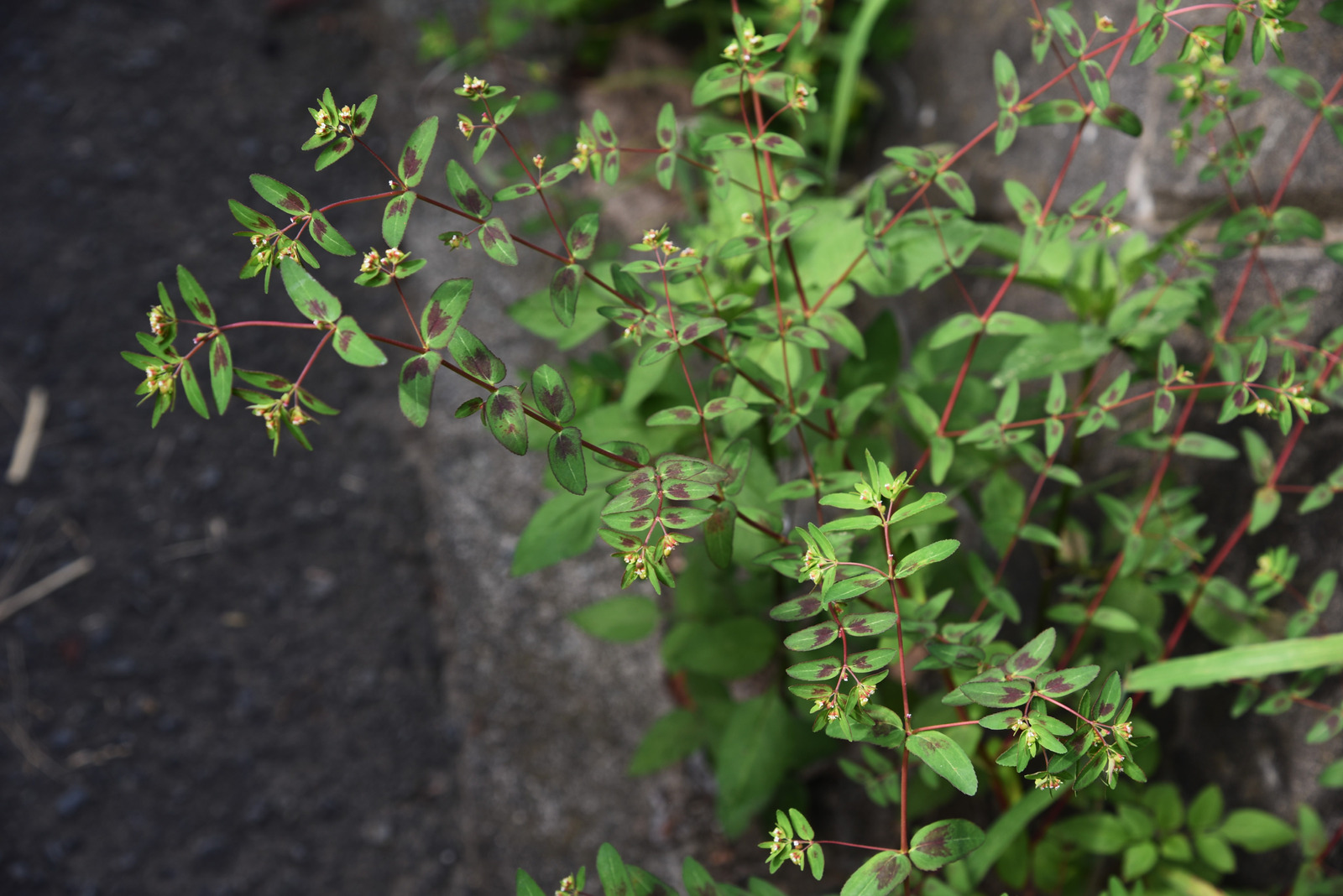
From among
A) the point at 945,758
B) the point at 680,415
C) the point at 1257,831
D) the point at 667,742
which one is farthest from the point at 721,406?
the point at 1257,831

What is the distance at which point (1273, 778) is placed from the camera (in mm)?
1223

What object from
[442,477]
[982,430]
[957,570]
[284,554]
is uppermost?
[982,430]

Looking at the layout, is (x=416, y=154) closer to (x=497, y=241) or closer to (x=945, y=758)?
(x=497, y=241)

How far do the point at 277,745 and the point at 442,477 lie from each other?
0.66 metres

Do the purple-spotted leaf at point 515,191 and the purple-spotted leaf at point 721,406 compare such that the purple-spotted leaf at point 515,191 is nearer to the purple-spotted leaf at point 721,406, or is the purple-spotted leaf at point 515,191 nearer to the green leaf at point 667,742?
the purple-spotted leaf at point 721,406

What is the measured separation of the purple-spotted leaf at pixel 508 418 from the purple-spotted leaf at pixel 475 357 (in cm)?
2

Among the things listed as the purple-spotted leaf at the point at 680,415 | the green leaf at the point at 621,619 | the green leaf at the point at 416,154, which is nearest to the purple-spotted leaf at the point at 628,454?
the purple-spotted leaf at the point at 680,415

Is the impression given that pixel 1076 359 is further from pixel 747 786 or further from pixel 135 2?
pixel 135 2

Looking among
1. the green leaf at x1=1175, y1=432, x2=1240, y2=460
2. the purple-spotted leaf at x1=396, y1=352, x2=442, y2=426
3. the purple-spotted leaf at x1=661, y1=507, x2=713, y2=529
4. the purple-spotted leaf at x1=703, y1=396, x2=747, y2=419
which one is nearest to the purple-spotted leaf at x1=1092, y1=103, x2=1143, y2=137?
the green leaf at x1=1175, y1=432, x2=1240, y2=460

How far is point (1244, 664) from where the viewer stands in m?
0.97

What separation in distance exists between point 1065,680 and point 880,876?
0.21 m

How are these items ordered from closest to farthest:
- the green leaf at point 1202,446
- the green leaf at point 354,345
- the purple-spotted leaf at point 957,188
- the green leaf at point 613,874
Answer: the green leaf at point 354,345, the green leaf at point 613,874, the purple-spotted leaf at point 957,188, the green leaf at point 1202,446

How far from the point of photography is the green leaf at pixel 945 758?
2.20 feet

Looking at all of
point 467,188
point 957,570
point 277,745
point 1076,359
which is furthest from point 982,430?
point 277,745
